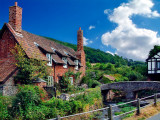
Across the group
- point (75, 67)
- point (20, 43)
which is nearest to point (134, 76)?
point (75, 67)

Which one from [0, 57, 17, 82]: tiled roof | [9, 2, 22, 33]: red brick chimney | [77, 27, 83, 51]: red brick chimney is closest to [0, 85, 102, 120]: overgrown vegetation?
[0, 57, 17, 82]: tiled roof

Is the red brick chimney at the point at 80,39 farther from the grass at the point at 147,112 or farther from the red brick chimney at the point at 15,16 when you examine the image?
the grass at the point at 147,112

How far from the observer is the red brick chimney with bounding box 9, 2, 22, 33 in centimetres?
1658

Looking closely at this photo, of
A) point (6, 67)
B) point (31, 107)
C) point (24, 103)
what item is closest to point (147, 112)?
point (31, 107)

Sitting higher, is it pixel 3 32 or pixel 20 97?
pixel 3 32

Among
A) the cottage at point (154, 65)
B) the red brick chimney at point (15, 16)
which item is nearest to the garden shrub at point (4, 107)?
the red brick chimney at point (15, 16)

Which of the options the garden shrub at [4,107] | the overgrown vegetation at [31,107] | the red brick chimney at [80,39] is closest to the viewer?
the garden shrub at [4,107]

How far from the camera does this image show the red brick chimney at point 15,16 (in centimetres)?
1658

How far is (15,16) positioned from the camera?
1652 cm

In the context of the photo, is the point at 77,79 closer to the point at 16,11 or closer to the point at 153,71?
the point at 16,11

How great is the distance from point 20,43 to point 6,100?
20.5 feet

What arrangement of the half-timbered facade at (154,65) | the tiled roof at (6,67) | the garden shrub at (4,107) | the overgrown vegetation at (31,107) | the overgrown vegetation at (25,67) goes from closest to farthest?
the garden shrub at (4,107), the overgrown vegetation at (31,107), the tiled roof at (6,67), the overgrown vegetation at (25,67), the half-timbered facade at (154,65)

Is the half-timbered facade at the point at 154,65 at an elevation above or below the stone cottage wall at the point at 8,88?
above

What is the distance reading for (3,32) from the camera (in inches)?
680
